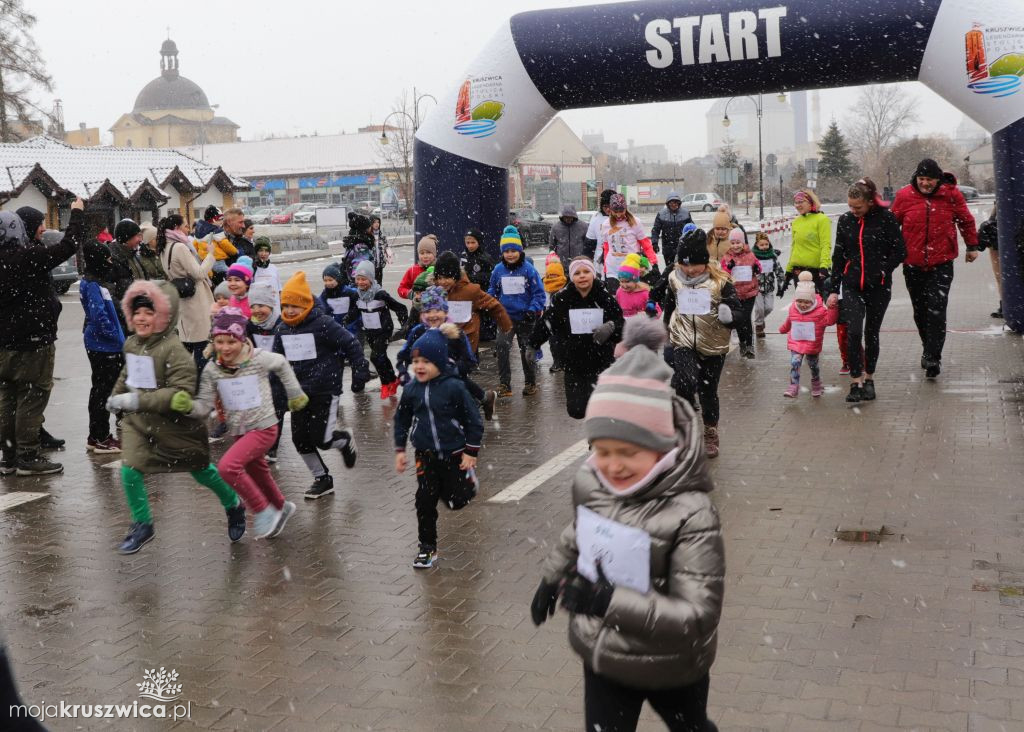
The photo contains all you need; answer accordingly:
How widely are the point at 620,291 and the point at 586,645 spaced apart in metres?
6.19

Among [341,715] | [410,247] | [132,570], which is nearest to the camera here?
[341,715]

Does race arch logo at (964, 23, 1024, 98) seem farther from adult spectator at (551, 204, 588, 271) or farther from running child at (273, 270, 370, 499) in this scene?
running child at (273, 270, 370, 499)

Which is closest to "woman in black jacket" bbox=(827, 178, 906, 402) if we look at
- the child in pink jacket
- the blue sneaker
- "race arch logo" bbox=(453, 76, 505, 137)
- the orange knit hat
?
the child in pink jacket

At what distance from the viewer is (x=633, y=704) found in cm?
312

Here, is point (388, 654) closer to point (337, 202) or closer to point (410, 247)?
point (410, 247)

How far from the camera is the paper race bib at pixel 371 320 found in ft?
36.2

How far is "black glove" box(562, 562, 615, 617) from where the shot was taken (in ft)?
9.67

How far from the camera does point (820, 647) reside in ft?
15.5

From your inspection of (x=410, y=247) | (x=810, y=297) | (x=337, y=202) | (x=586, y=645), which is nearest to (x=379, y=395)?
(x=810, y=297)

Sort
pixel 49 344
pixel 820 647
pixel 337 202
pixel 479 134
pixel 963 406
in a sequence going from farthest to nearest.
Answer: pixel 337 202 < pixel 479 134 < pixel 963 406 < pixel 49 344 < pixel 820 647

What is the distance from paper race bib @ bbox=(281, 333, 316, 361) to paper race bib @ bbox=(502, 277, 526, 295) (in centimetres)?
405

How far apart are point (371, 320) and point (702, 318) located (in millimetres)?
4121

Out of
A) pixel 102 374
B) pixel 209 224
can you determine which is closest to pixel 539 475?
pixel 102 374

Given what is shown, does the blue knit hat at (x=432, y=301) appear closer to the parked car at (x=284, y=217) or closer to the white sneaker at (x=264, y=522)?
the white sneaker at (x=264, y=522)
